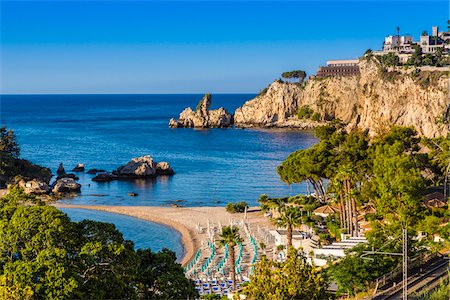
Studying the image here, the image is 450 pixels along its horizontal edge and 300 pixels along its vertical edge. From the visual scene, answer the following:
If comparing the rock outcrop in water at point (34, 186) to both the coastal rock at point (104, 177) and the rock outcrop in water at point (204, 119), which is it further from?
the rock outcrop in water at point (204, 119)

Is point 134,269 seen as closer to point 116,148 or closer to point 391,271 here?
point 391,271

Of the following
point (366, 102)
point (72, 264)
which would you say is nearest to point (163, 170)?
point (366, 102)

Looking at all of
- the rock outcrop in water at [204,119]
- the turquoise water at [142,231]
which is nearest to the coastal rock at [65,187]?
the turquoise water at [142,231]

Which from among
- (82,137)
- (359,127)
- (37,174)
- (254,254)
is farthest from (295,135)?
(254,254)

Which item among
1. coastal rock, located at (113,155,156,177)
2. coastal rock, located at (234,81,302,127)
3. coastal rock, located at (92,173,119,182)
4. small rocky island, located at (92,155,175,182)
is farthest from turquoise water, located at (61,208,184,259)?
coastal rock, located at (234,81,302,127)

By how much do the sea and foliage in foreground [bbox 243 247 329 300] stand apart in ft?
91.4

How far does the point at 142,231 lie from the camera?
53312mm

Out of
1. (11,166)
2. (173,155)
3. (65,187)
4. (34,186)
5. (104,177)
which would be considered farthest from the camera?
(173,155)

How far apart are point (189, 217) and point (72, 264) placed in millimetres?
39375

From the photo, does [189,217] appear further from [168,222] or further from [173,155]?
[173,155]

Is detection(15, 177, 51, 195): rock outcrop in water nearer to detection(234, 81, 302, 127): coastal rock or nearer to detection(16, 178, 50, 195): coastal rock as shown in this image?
detection(16, 178, 50, 195): coastal rock

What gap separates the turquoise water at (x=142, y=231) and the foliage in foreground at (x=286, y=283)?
2449 cm

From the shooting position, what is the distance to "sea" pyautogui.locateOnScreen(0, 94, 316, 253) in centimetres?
6900

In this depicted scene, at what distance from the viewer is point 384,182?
125 ft
